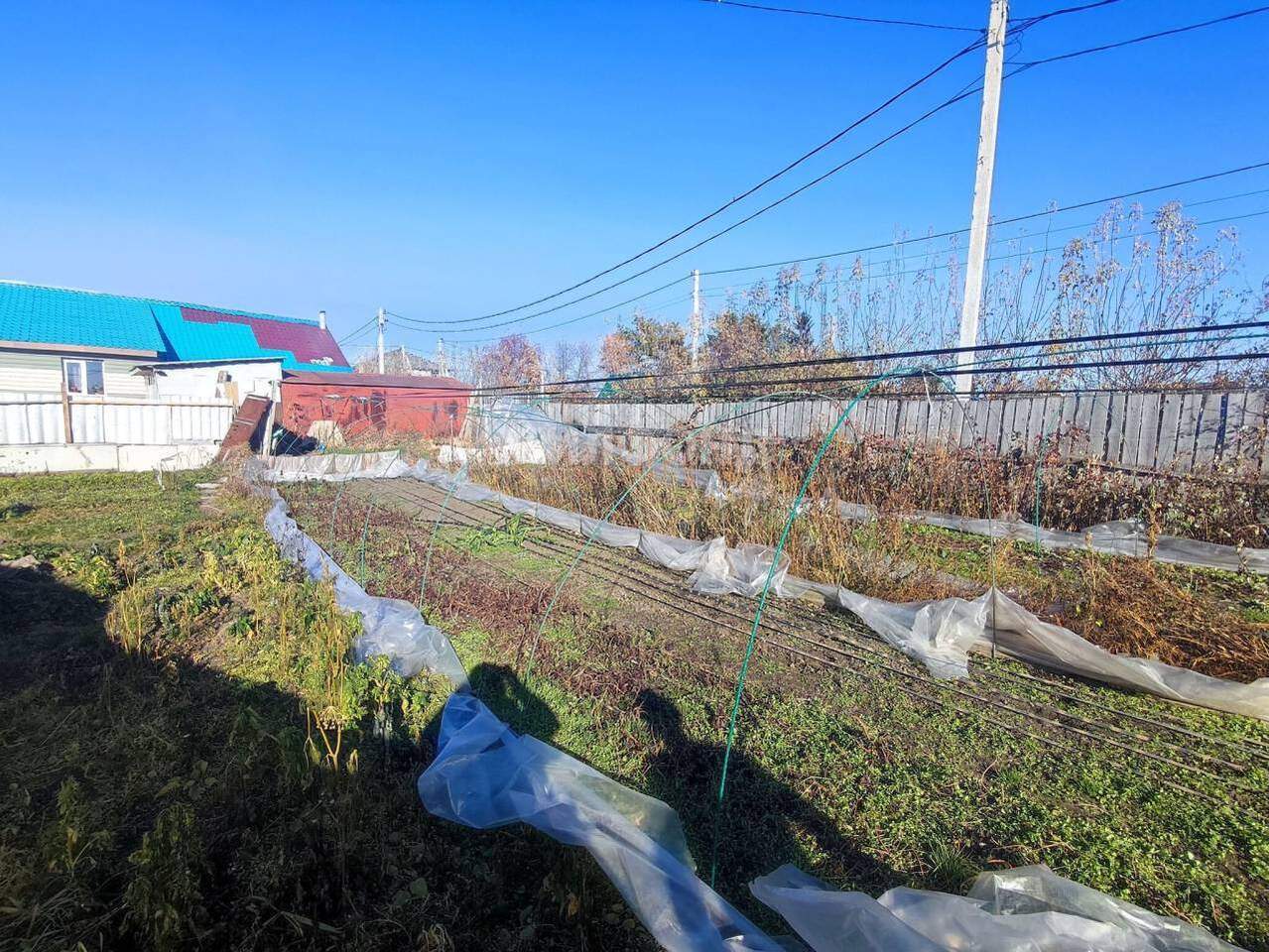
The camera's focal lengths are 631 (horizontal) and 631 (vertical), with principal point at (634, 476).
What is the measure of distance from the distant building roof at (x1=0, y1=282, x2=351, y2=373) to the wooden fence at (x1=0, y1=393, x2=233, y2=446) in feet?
12.6

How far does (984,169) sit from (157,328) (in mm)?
21895

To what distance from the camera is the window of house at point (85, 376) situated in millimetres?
16891

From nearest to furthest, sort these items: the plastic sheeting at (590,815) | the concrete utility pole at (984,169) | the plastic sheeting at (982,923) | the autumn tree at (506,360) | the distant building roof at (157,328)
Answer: the plastic sheeting at (982,923) → the plastic sheeting at (590,815) → the concrete utility pole at (984,169) → the distant building roof at (157,328) → the autumn tree at (506,360)

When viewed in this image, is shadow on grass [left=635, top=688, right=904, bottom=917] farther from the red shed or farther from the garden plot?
the red shed

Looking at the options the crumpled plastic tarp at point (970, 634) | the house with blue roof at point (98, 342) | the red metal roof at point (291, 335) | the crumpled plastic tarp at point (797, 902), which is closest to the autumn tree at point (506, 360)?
the red metal roof at point (291, 335)

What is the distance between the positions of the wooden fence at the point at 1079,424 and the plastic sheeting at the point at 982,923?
429 centimetres

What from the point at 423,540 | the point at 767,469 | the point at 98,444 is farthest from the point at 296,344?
the point at 767,469

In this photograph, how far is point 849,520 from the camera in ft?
21.6

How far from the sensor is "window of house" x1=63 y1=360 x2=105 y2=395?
16891 mm

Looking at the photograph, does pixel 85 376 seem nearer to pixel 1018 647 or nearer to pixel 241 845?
pixel 241 845

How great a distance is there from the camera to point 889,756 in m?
3.16

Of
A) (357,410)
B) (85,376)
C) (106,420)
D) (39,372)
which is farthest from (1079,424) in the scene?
(39,372)

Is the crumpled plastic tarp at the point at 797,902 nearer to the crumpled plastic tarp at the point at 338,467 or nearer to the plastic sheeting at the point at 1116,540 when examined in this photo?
the plastic sheeting at the point at 1116,540

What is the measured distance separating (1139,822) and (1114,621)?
2.02 m
